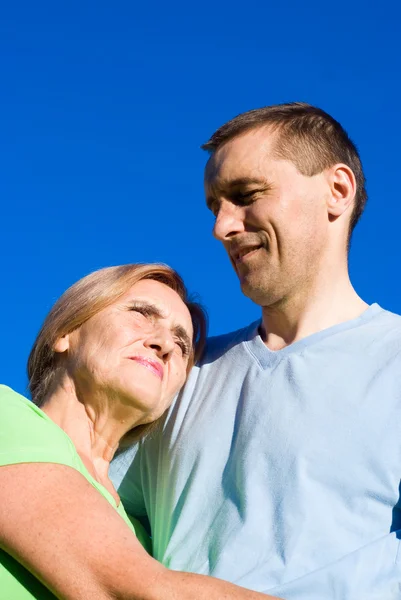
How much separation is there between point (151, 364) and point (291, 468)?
0.75 metres

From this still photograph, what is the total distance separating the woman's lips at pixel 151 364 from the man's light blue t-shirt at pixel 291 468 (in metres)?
0.27

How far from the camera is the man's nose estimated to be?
3.85 meters

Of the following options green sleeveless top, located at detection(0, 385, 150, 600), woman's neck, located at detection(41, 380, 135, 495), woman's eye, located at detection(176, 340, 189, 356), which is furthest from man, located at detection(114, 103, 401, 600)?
green sleeveless top, located at detection(0, 385, 150, 600)

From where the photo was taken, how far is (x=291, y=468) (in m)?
3.26

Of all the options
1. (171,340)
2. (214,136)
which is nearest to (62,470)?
(171,340)

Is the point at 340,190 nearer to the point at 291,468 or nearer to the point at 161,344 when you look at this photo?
the point at 161,344

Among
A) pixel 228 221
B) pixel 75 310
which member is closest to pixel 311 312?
pixel 228 221

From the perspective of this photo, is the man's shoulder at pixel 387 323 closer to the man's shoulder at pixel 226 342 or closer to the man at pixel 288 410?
the man at pixel 288 410

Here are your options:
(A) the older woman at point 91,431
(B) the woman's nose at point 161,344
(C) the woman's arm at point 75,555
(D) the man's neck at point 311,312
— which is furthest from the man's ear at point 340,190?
(C) the woman's arm at point 75,555

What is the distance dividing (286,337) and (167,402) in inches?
23.9

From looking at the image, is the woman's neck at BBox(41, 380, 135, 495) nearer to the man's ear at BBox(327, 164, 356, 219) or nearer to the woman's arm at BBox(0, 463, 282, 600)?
the woman's arm at BBox(0, 463, 282, 600)

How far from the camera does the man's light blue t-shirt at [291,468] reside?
3.07 m

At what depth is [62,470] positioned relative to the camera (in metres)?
2.71

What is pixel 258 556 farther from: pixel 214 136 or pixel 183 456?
pixel 214 136
